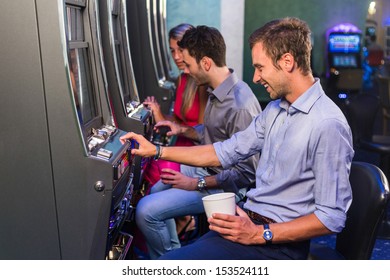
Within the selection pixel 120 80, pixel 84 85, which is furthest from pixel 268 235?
pixel 120 80

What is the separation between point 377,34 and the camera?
986cm

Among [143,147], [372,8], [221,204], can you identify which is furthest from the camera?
[372,8]

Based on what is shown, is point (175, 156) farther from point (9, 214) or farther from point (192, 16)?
point (192, 16)

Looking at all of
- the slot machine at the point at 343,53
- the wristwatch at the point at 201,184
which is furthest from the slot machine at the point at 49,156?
the slot machine at the point at 343,53

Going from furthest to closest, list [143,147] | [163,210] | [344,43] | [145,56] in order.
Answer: [344,43] < [145,56] < [163,210] < [143,147]

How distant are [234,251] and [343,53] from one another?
7554mm

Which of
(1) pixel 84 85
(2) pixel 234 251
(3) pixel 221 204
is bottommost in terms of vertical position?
(2) pixel 234 251

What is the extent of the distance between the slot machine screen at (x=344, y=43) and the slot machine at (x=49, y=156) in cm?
741

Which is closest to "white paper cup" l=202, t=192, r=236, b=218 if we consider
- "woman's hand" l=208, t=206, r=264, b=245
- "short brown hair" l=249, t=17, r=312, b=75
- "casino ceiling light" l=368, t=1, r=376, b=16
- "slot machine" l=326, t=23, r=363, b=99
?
"woman's hand" l=208, t=206, r=264, b=245

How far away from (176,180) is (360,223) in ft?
3.09

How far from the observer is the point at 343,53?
8.93 m

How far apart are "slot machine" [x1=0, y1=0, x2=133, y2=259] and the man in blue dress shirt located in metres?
0.27

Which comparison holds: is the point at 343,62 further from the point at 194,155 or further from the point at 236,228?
the point at 236,228
